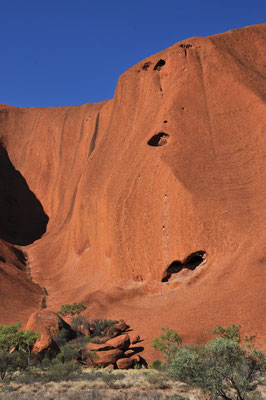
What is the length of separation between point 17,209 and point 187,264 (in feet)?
104

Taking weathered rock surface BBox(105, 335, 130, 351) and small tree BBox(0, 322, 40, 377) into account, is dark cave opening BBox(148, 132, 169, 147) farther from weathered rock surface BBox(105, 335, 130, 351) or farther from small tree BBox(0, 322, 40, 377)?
small tree BBox(0, 322, 40, 377)

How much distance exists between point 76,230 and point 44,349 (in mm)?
18153

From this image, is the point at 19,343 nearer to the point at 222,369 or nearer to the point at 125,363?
the point at 125,363

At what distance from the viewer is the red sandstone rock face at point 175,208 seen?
1628 centimetres

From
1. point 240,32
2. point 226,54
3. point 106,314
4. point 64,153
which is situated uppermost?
point 64,153

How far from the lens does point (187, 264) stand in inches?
756

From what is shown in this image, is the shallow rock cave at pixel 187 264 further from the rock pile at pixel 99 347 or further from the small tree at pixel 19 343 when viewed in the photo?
the small tree at pixel 19 343

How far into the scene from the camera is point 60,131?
4859 centimetres

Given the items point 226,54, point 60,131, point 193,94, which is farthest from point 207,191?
point 60,131

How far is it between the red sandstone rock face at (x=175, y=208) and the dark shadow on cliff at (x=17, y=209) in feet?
33.3

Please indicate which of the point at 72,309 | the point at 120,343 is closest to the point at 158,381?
the point at 120,343

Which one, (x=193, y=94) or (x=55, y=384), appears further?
(x=193, y=94)

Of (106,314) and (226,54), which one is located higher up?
(226,54)

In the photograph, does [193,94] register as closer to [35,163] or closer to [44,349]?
[44,349]
